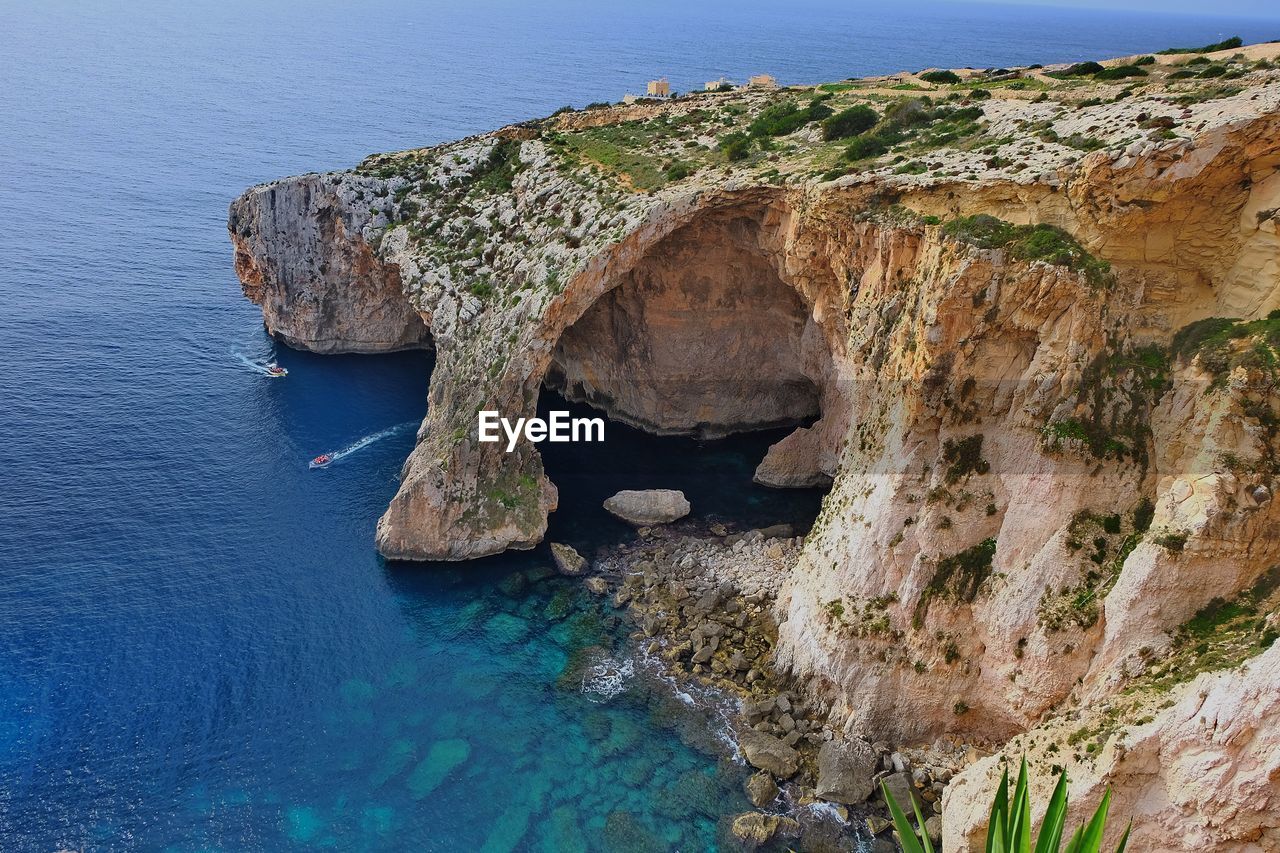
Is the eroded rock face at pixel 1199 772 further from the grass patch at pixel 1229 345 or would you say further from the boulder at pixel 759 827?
the grass patch at pixel 1229 345

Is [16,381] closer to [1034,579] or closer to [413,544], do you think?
[413,544]

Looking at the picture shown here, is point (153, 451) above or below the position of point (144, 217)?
below

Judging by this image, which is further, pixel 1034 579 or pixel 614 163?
pixel 614 163

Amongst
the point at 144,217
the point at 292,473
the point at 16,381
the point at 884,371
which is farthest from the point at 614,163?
the point at 144,217

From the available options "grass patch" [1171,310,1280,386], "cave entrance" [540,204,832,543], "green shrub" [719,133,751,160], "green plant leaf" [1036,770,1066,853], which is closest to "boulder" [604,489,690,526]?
"cave entrance" [540,204,832,543]

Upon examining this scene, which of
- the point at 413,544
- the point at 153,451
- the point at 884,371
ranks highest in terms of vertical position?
the point at 884,371

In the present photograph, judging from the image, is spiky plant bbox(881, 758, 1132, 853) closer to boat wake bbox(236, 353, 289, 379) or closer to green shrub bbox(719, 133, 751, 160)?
green shrub bbox(719, 133, 751, 160)
